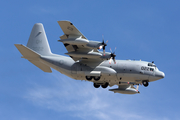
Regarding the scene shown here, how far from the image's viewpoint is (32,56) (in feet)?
138

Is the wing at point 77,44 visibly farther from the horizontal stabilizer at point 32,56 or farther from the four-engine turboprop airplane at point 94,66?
the horizontal stabilizer at point 32,56

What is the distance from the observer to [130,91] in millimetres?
46531

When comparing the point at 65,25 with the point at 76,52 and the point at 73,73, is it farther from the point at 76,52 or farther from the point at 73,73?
the point at 73,73

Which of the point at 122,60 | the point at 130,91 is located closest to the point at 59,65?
the point at 122,60

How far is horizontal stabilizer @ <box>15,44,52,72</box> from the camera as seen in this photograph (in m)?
40.8

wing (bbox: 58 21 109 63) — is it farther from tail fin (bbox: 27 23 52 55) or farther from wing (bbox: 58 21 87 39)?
tail fin (bbox: 27 23 52 55)

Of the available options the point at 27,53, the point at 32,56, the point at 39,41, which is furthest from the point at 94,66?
the point at 39,41

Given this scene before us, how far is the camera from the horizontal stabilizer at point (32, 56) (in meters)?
40.8

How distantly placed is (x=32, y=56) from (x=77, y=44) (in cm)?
792

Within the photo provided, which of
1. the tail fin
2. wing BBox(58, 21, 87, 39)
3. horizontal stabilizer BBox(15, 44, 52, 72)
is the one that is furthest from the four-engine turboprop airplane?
wing BBox(58, 21, 87, 39)

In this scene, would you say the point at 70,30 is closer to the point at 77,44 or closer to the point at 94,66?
the point at 77,44

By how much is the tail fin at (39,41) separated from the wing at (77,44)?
5.60 m

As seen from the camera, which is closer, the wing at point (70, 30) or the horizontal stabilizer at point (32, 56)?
the wing at point (70, 30)

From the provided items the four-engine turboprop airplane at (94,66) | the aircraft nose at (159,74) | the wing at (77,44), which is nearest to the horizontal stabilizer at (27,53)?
the four-engine turboprop airplane at (94,66)
